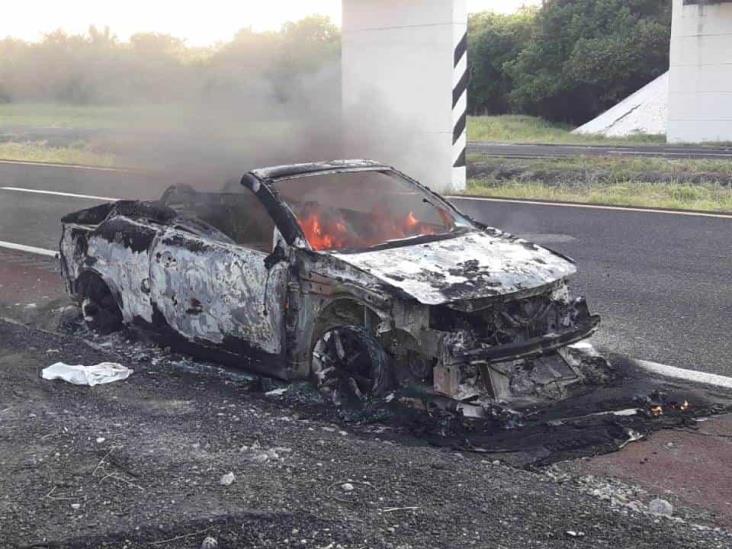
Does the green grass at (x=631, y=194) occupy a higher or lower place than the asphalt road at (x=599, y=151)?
lower

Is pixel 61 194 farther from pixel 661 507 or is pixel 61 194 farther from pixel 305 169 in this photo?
pixel 661 507

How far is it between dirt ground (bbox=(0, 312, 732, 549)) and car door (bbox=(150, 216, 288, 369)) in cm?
41

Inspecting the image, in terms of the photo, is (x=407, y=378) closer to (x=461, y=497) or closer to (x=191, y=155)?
(x=461, y=497)

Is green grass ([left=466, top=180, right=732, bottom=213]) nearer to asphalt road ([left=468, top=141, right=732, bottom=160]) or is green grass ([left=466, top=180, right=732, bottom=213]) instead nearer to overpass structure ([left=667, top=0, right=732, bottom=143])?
asphalt road ([left=468, top=141, right=732, bottom=160])

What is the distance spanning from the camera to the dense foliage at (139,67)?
13656mm

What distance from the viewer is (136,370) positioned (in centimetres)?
670

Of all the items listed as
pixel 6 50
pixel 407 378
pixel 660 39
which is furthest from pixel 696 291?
pixel 660 39

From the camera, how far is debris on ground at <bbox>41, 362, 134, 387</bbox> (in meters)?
6.38

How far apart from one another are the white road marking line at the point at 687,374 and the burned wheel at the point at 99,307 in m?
4.09

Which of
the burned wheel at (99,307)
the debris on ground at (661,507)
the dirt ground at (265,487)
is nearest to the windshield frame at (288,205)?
the dirt ground at (265,487)

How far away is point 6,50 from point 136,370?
9695 millimetres

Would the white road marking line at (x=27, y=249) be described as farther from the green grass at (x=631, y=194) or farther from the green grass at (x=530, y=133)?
the green grass at (x=530, y=133)

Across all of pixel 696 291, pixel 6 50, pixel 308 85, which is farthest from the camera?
pixel 308 85

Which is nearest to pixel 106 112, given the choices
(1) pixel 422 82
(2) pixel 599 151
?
(1) pixel 422 82
